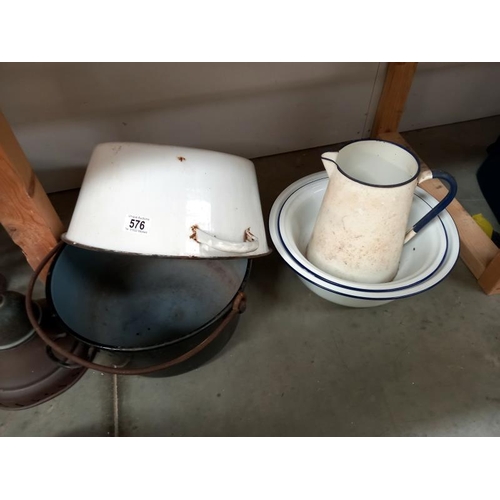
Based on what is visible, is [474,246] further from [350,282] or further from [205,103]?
[205,103]

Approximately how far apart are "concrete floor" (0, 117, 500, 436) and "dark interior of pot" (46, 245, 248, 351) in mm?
73

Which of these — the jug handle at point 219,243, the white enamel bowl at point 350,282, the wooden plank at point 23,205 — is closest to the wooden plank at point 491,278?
the white enamel bowl at point 350,282

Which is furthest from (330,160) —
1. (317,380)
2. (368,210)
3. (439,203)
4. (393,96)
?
(393,96)

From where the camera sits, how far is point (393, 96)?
0.95m

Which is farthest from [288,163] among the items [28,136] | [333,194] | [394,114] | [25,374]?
[25,374]

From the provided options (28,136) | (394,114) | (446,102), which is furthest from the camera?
(446,102)

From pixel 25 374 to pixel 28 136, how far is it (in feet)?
1.60

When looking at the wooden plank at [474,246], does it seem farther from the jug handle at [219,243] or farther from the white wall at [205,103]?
the jug handle at [219,243]

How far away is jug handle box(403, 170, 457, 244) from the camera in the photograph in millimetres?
573

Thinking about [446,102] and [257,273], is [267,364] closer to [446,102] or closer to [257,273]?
[257,273]

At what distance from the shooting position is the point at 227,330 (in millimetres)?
634

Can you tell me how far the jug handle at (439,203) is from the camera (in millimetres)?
573

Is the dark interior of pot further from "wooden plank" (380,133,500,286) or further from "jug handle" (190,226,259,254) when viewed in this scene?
"wooden plank" (380,133,500,286)
